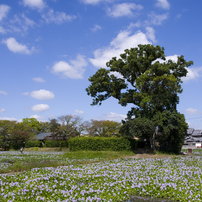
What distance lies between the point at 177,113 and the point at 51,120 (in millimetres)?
29466

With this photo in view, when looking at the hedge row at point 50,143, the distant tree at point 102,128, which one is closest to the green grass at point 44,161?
the hedge row at point 50,143

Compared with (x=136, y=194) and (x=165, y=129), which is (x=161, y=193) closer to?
(x=136, y=194)

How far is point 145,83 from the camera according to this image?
30781 millimetres

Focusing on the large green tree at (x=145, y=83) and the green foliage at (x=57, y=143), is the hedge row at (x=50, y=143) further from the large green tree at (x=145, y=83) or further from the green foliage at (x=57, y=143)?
the large green tree at (x=145, y=83)

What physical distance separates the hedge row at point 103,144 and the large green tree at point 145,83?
11.6 ft

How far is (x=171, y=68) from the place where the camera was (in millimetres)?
32250

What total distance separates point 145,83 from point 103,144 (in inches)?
475

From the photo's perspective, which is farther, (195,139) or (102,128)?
(195,139)

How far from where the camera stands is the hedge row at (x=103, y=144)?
33.0 m

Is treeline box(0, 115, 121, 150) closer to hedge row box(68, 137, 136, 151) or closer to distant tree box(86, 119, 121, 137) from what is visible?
distant tree box(86, 119, 121, 137)

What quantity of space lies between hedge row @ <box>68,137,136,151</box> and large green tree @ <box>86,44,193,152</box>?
3542 millimetres

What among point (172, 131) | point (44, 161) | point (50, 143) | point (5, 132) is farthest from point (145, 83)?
point (5, 132)

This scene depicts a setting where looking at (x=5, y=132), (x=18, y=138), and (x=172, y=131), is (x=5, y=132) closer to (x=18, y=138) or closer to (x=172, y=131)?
(x=18, y=138)

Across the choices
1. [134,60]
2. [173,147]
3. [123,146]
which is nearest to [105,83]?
[134,60]
